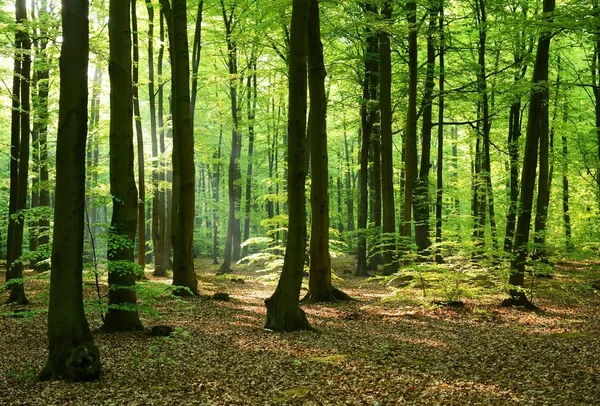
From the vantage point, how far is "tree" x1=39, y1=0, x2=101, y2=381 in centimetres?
586

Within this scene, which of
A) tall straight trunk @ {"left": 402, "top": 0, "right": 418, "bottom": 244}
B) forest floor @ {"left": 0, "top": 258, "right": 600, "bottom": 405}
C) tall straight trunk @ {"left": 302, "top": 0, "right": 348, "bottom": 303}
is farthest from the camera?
tall straight trunk @ {"left": 402, "top": 0, "right": 418, "bottom": 244}

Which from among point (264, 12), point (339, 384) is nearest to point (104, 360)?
point (339, 384)

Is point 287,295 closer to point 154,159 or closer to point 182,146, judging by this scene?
point 182,146

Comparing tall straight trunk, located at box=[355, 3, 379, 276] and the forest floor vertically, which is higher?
tall straight trunk, located at box=[355, 3, 379, 276]

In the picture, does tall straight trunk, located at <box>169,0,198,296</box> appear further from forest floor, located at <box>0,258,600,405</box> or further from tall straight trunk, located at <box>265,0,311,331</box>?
tall straight trunk, located at <box>265,0,311,331</box>

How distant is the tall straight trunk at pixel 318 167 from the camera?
11734 millimetres

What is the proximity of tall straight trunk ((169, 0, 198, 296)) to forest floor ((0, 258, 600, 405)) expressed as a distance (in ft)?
4.40

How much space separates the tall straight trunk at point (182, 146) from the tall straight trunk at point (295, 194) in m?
4.19

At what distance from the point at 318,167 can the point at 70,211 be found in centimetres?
712

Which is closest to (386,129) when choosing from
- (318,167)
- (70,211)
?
(318,167)

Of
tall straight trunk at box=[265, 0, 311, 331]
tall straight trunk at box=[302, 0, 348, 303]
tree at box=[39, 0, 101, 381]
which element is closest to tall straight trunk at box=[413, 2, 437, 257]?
tall straight trunk at box=[302, 0, 348, 303]

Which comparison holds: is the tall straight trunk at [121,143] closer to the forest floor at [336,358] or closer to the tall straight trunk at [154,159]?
the forest floor at [336,358]

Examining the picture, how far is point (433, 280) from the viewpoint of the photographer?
1283 cm

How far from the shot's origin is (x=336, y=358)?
24.6 ft
